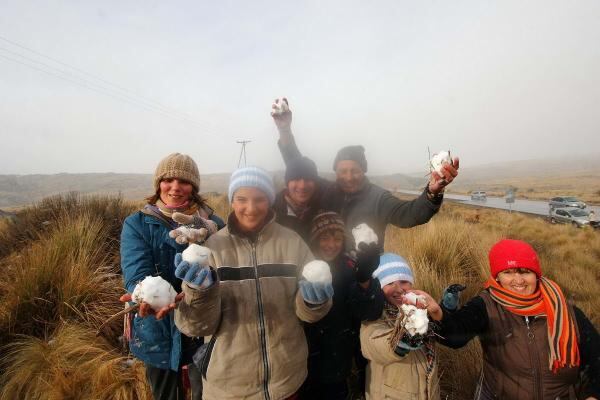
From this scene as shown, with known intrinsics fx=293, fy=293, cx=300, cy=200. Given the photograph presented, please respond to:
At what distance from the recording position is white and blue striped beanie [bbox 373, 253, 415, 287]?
83.9 inches

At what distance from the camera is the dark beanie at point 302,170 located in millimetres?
2535

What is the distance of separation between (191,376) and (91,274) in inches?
99.9

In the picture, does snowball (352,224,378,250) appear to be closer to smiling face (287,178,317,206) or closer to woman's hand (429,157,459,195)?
woman's hand (429,157,459,195)

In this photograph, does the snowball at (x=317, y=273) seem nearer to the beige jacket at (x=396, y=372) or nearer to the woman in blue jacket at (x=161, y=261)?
the beige jacket at (x=396, y=372)

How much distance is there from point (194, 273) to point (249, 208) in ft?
1.69

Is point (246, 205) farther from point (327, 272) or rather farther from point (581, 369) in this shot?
point (581, 369)

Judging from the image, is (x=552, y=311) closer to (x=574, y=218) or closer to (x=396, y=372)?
(x=396, y=372)

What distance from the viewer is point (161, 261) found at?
6.15ft

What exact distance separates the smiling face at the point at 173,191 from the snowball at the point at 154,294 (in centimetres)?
77

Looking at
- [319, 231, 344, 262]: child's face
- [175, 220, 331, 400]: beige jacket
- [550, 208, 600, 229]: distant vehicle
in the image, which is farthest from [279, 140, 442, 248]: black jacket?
[550, 208, 600, 229]: distant vehicle

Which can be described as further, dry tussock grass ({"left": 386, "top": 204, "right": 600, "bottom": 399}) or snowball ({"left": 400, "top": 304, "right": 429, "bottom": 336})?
dry tussock grass ({"left": 386, "top": 204, "right": 600, "bottom": 399})

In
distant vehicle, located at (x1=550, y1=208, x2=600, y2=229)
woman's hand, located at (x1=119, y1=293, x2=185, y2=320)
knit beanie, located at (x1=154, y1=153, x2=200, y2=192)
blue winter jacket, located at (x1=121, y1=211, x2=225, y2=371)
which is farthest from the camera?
distant vehicle, located at (x1=550, y1=208, x2=600, y2=229)

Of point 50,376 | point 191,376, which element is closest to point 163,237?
point 191,376

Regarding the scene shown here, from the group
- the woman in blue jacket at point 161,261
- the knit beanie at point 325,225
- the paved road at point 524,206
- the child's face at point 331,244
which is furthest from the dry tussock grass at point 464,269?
the paved road at point 524,206
